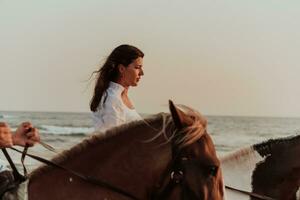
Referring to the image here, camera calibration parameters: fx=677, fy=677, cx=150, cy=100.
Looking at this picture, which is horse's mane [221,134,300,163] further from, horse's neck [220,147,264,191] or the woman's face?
the woman's face

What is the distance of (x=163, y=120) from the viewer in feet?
8.43

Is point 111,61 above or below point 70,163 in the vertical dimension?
above

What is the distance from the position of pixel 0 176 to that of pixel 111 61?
3.88ft

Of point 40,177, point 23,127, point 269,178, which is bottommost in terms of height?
point 269,178

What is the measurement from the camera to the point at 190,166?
248 cm

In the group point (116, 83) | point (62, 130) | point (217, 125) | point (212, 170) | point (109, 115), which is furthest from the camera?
point (217, 125)

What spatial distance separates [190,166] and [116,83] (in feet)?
3.99

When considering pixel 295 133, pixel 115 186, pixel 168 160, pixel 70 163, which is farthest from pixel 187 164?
pixel 295 133

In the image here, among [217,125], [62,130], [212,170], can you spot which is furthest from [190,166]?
[217,125]

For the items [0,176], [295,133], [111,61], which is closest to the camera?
[0,176]

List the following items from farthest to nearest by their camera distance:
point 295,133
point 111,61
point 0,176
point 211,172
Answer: point 295,133 → point 111,61 → point 0,176 → point 211,172

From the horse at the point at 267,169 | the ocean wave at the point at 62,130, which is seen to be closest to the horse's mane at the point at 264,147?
the horse at the point at 267,169

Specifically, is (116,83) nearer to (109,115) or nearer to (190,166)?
(109,115)

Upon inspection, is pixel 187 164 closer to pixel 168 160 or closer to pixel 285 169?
pixel 168 160
